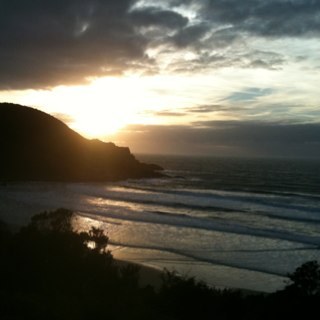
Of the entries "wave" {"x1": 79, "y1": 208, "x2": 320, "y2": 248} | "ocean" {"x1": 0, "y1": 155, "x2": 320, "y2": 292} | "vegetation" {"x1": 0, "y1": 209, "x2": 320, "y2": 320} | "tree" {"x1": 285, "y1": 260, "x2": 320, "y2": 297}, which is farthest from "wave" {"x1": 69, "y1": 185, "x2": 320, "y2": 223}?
"vegetation" {"x1": 0, "y1": 209, "x2": 320, "y2": 320}

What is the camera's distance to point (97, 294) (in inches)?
397

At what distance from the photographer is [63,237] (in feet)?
50.3

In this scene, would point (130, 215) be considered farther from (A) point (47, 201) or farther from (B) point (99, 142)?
(B) point (99, 142)

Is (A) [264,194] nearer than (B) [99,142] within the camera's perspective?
Yes

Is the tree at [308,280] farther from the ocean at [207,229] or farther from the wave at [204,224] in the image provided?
the wave at [204,224]

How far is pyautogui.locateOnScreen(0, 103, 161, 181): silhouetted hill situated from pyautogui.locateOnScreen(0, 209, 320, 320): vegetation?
6070cm

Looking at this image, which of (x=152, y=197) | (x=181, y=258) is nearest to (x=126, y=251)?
(x=181, y=258)

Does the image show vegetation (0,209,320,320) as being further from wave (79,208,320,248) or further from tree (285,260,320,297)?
wave (79,208,320,248)

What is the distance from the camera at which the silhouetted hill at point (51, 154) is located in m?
79.8

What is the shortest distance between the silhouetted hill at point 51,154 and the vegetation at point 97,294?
6070 cm

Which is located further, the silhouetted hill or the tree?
the silhouetted hill

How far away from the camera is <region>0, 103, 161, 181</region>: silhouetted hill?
7975 centimetres

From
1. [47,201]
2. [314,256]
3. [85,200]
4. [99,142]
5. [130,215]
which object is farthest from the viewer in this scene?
[99,142]

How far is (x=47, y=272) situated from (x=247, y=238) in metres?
18.5
